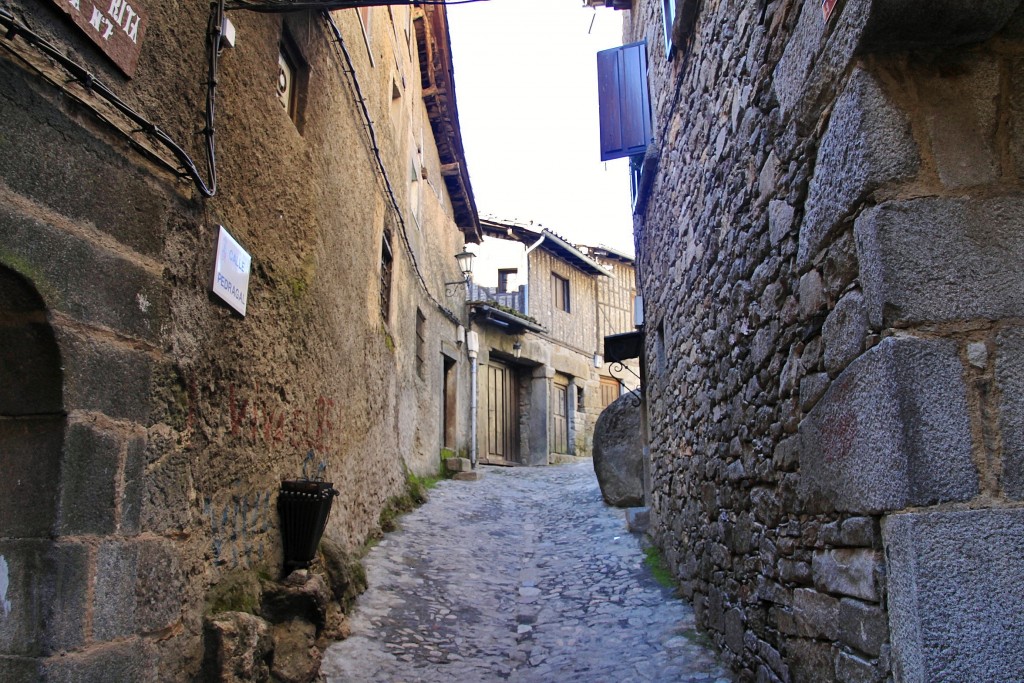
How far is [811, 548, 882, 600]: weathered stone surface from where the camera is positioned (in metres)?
1.99

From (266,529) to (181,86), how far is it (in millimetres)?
2072

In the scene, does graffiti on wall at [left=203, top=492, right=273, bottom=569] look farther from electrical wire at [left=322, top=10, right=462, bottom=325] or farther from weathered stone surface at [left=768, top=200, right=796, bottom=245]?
electrical wire at [left=322, top=10, right=462, bottom=325]

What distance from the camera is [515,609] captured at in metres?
5.30

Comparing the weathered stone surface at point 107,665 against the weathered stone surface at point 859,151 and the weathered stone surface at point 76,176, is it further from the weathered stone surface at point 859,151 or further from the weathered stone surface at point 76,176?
the weathered stone surface at point 859,151

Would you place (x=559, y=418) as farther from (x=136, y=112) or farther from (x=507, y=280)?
(x=136, y=112)

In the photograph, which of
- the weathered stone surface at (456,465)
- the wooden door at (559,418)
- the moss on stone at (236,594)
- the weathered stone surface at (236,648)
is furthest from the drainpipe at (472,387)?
the weathered stone surface at (236,648)

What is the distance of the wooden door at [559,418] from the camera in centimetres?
1579

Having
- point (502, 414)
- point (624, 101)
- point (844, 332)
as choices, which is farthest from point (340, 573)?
point (502, 414)

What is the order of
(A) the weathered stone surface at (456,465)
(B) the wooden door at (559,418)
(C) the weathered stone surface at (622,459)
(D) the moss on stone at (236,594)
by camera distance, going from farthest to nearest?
(B) the wooden door at (559,418), (A) the weathered stone surface at (456,465), (C) the weathered stone surface at (622,459), (D) the moss on stone at (236,594)

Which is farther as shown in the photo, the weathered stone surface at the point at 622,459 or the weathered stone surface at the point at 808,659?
the weathered stone surface at the point at 622,459

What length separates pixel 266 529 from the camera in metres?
3.72

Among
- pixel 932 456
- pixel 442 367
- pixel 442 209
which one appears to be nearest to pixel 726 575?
pixel 932 456

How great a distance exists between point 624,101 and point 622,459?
11.7ft

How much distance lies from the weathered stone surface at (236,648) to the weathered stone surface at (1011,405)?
2656mm
